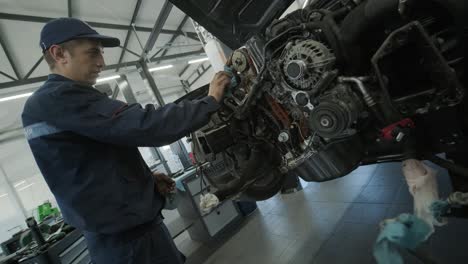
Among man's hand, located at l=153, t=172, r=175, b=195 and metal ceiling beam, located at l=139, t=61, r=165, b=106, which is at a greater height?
metal ceiling beam, located at l=139, t=61, r=165, b=106

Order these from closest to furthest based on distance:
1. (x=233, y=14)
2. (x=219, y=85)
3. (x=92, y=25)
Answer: (x=219, y=85)
(x=233, y=14)
(x=92, y=25)

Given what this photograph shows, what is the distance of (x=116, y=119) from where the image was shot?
3.33 feet

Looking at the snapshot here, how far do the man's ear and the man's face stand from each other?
1 cm

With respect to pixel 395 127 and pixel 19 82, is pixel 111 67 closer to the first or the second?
pixel 19 82

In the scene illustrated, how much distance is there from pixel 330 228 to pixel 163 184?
1.60 meters

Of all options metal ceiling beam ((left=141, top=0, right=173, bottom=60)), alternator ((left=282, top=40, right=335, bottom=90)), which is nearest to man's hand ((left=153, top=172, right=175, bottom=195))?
alternator ((left=282, top=40, right=335, bottom=90))

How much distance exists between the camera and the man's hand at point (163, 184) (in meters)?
1.43

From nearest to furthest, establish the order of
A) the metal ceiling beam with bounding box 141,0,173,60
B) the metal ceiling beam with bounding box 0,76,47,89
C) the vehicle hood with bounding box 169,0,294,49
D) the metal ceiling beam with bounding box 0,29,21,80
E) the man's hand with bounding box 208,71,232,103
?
Result: the man's hand with bounding box 208,71,232,103 → the vehicle hood with bounding box 169,0,294,49 → the metal ceiling beam with bounding box 0,29,21,80 → the metal ceiling beam with bounding box 0,76,47,89 → the metal ceiling beam with bounding box 141,0,173,60

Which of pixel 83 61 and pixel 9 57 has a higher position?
pixel 9 57

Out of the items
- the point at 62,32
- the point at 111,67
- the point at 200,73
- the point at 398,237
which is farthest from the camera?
the point at 200,73

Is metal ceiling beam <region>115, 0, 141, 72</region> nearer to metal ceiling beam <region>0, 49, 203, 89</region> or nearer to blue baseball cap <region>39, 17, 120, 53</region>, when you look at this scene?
metal ceiling beam <region>0, 49, 203, 89</region>

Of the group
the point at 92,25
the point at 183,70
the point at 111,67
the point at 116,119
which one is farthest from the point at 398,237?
the point at 183,70

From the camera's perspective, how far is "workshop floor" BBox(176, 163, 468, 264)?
1720 mm

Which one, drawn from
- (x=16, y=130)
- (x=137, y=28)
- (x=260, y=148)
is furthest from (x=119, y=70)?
(x=260, y=148)
